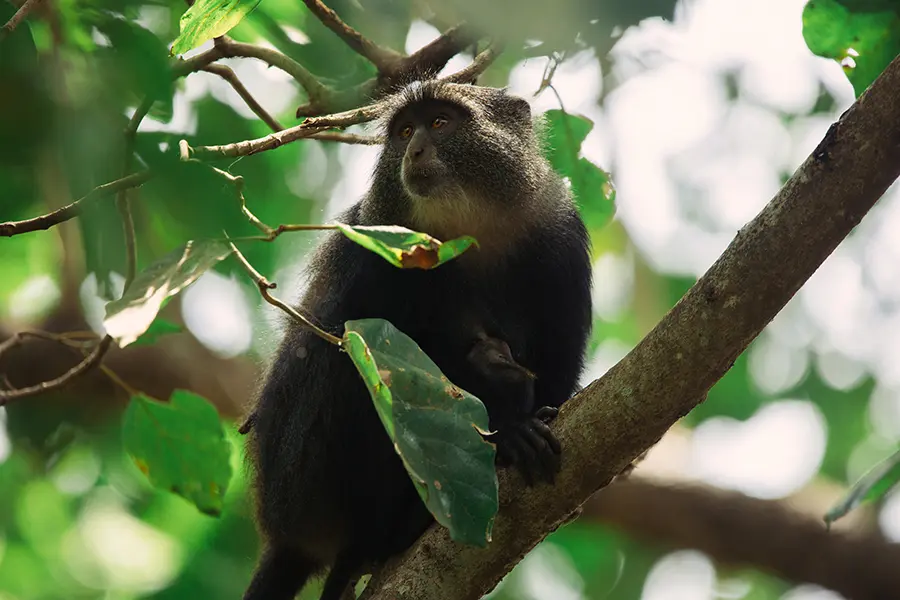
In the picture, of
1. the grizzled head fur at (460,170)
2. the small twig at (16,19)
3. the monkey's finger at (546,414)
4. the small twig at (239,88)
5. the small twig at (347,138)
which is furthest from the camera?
the grizzled head fur at (460,170)

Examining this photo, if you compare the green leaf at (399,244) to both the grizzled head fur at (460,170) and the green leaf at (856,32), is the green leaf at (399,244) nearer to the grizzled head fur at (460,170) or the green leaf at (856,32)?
the green leaf at (856,32)

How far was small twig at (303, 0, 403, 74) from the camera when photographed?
446 cm

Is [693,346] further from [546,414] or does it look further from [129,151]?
[129,151]

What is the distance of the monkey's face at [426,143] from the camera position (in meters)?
4.96

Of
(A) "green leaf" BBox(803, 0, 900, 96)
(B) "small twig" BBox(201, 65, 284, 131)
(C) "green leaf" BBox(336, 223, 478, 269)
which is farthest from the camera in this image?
(B) "small twig" BBox(201, 65, 284, 131)

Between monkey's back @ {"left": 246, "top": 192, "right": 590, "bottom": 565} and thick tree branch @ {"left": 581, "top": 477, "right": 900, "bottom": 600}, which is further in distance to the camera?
thick tree branch @ {"left": 581, "top": 477, "right": 900, "bottom": 600}

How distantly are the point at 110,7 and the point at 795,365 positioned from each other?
36.1 ft

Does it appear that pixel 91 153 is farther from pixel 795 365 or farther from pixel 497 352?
pixel 795 365

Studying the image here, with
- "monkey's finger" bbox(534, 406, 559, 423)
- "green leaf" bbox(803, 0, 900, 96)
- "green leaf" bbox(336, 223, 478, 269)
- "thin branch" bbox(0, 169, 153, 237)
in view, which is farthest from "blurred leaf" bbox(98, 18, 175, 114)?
"green leaf" bbox(803, 0, 900, 96)

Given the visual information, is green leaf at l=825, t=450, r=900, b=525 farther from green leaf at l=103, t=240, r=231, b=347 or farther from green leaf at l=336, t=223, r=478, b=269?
green leaf at l=103, t=240, r=231, b=347

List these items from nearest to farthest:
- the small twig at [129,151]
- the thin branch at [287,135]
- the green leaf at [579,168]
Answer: the small twig at [129,151], the thin branch at [287,135], the green leaf at [579,168]

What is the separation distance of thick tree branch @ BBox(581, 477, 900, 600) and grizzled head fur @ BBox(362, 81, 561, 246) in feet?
11.5

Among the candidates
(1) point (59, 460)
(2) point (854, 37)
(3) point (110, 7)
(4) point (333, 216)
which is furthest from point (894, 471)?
(1) point (59, 460)

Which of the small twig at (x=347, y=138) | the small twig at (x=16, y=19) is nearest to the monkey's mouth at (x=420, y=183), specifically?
the small twig at (x=347, y=138)
